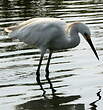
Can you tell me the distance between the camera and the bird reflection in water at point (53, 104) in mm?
9734

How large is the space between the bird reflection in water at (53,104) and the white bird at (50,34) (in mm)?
1455

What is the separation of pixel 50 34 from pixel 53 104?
2.29m

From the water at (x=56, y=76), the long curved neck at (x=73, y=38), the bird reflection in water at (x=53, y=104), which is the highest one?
the long curved neck at (x=73, y=38)

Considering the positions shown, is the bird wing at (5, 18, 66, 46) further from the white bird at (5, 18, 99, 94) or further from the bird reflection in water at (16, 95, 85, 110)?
the bird reflection in water at (16, 95, 85, 110)

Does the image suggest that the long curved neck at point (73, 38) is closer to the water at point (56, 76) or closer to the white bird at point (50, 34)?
the white bird at point (50, 34)

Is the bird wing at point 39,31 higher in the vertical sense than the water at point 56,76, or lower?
higher

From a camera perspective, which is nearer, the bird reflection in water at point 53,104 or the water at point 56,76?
the bird reflection in water at point 53,104

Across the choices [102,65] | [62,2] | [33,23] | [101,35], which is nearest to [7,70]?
[33,23]

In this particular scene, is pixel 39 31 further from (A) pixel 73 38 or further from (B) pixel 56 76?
(B) pixel 56 76

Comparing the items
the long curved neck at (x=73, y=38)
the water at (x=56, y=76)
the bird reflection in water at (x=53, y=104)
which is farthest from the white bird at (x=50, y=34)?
the bird reflection in water at (x=53, y=104)

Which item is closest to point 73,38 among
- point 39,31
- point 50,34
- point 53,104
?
point 50,34

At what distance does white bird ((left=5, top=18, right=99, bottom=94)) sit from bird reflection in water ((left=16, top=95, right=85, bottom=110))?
1455mm

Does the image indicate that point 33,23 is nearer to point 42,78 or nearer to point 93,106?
point 42,78

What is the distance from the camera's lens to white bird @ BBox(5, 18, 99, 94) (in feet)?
38.8
